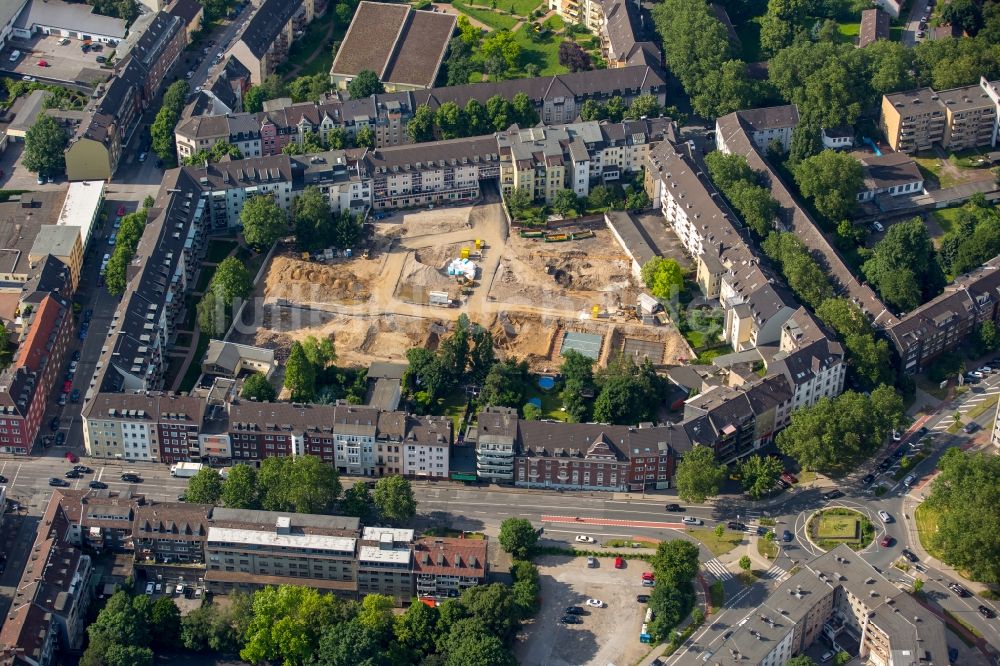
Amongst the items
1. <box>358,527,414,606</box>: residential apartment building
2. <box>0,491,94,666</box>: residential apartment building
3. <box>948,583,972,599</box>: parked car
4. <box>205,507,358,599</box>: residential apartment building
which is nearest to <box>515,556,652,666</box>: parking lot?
<box>358,527,414,606</box>: residential apartment building

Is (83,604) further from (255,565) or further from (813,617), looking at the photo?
(813,617)

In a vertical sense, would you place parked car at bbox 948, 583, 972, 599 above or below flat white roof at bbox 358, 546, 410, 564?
above

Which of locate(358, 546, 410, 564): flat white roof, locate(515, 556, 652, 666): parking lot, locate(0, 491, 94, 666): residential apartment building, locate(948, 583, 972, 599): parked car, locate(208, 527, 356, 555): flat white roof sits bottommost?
locate(0, 491, 94, 666): residential apartment building

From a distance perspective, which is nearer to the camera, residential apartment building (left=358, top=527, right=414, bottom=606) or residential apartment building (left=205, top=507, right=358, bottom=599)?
residential apartment building (left=358, top=527, right=414, bottom=606)

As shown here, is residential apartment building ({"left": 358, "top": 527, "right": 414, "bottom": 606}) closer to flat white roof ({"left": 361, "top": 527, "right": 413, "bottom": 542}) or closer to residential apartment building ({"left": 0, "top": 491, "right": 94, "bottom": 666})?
flat white roof ({"left": 361, "top": 527, "right": 413, "bottom": 542})

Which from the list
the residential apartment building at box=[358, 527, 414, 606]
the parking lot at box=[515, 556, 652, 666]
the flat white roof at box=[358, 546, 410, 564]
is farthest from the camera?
the residential apartment building at box=[358, 527, 414, 606]

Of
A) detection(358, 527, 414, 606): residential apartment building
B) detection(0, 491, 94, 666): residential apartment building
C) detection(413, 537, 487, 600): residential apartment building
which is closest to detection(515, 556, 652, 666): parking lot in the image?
detection(413, 537, 487, 600): residential apartment building

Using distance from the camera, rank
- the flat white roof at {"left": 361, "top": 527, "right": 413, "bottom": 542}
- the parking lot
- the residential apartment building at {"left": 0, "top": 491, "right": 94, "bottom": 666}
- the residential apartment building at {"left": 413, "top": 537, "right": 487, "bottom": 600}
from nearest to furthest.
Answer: the residential apartment building at {"left": 0, "top": 491, "right": 94, "bottom": 666}, the parking lot, the residential apartment building at {"left": 413, "top": 537, "right": 487, "bottom": 600}, the flat white roof at {"left": 361, "top": 527, "right": 413, "bottom": 542}

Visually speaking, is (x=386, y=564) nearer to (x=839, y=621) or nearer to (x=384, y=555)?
(x=384, y=555)
